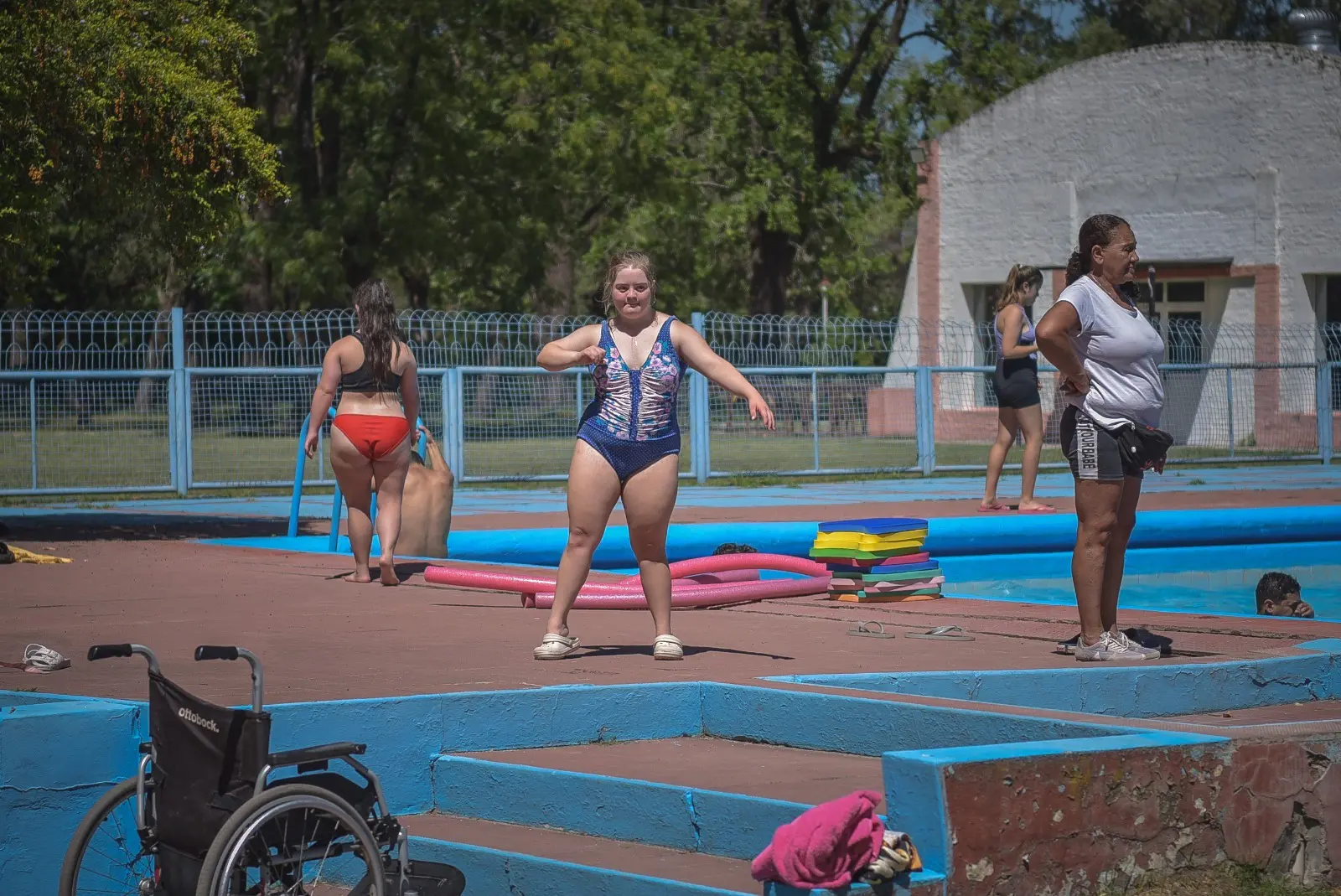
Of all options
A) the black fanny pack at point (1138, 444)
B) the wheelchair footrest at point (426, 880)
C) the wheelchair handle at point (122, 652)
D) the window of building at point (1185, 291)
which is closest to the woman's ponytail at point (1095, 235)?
the black fanny pack at point (1138, 444)

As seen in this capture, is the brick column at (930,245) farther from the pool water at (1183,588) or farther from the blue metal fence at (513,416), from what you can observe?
the pool water at (1183,588)

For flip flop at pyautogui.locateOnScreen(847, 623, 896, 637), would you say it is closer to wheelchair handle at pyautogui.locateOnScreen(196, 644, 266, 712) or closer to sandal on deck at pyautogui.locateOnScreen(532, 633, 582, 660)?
sandal on deck at pyautogui.locateOnScreen(532, 633, 582, 660)

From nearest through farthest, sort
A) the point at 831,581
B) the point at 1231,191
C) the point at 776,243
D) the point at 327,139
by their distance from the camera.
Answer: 1. the point at 831,581
2. the point at 1231,191
3. the point at 327,139
4. the point at 776,243

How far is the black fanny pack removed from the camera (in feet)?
23.5

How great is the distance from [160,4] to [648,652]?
779 centimetres

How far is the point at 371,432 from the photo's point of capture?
412 inches

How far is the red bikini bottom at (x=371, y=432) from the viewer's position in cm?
1045

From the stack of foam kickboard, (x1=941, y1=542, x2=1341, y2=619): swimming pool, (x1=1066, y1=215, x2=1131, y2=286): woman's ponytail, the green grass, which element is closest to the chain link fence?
the green grass

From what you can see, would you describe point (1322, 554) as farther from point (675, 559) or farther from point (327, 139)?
point (327, 139)

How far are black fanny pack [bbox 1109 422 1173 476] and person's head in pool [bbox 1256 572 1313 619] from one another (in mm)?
3048

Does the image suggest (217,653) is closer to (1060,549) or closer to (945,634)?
(945,634)

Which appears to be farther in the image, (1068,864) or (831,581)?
(831,581)

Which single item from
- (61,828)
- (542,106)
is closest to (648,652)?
(61,828)

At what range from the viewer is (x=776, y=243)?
132 ft
